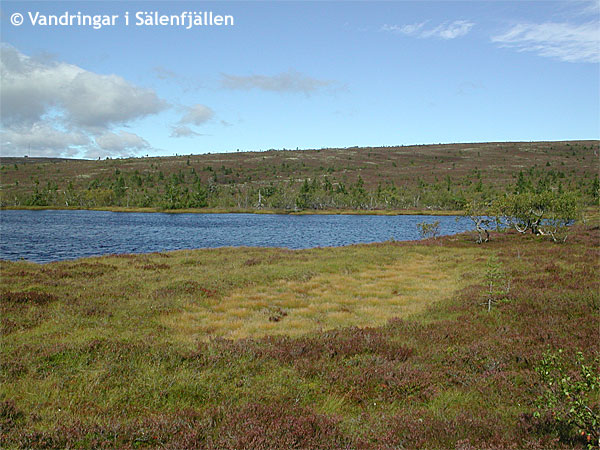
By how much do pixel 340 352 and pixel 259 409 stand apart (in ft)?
12.4

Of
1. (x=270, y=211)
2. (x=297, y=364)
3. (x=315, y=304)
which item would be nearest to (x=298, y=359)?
(x=297, y=364)

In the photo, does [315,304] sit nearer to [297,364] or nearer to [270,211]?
[297,364]

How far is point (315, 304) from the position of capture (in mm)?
17344

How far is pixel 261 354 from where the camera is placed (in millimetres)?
10414

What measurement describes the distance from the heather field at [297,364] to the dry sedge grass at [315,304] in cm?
10

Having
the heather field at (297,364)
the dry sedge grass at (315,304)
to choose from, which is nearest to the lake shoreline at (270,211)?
the dry sedge grass at (315,304)

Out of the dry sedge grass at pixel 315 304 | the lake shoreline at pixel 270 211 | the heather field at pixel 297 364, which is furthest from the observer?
the lake shoreline at pixel 270 211

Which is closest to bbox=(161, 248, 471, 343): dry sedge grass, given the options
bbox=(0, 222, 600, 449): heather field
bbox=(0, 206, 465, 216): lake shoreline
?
bbox=(0, 222, 600, 449): heather field

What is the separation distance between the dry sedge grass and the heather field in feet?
0.33

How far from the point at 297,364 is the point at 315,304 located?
7651 mm

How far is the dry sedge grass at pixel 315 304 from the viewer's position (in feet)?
44.5

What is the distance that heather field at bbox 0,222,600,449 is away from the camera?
255 inches

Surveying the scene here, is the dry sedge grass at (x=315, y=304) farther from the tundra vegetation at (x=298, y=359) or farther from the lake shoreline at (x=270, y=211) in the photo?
the lake shoreline at (x=270, y=211)

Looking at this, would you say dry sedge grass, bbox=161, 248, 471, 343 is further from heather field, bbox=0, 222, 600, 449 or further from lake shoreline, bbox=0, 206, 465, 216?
→ lake shoreline, bbox=0, 206, 465, 216
